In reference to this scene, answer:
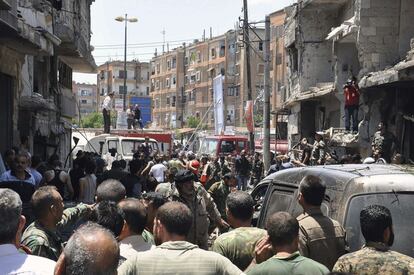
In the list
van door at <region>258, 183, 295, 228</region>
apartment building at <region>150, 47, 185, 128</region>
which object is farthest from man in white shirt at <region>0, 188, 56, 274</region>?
apartment building at <region>150, 47, 185, 128</region>

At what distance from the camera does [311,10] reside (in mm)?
24453

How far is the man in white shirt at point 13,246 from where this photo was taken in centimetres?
285

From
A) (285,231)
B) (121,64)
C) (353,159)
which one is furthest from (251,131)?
(121,64)

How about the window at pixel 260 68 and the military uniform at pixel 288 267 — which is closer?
the military uniform at pixel 288 267

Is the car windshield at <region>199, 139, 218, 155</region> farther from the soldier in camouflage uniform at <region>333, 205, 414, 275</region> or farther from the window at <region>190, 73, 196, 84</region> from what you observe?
the window at <region>190, 73, 196, 84</region>

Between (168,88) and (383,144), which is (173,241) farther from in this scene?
(168,88)

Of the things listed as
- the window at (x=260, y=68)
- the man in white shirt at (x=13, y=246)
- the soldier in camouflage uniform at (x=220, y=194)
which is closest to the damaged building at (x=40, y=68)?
the soldier in camouflage uniform at (x=220, y=194)

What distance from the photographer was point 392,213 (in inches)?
169

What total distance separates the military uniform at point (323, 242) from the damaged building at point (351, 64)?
391 inches

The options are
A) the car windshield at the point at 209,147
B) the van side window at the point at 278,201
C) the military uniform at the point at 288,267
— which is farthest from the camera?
the car windshield at the point at 209,147

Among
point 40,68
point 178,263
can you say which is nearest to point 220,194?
point 178,263

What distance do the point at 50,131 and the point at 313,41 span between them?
12.0 m

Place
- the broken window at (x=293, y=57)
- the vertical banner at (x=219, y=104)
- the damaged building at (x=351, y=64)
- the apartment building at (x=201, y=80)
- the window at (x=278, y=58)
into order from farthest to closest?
the apartment building at (x=201, y=80) < the window at (x=278, y=58) < the vertical banner at (x=219, y=104) < the broken window at (x=293, y=57) < the damaged building at (x=351, y=64)

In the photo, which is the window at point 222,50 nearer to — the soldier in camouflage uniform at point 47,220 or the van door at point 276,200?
the van door at point 276,200
